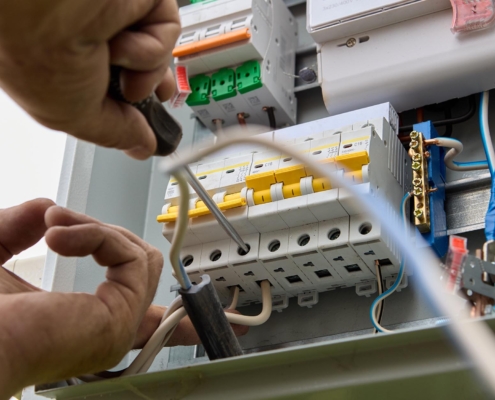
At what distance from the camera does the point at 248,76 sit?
62.3 inches

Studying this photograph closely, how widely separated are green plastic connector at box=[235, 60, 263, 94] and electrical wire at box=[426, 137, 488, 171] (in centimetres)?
42

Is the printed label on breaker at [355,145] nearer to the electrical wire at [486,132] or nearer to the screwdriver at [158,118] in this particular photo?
the electrical wire at [486,132]

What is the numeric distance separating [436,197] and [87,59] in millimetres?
783

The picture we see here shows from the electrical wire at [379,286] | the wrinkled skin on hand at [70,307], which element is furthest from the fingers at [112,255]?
the electrical wire at [379,286]

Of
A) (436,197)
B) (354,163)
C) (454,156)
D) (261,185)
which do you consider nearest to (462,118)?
(454,156)

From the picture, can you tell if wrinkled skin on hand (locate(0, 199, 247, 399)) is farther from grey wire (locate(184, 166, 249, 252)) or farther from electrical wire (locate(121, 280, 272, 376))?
grey wire (locate(184, 166, 249, 252))

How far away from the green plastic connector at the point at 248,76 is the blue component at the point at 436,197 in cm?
37

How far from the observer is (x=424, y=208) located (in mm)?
1274

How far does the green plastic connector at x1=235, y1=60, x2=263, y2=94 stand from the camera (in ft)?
5.15

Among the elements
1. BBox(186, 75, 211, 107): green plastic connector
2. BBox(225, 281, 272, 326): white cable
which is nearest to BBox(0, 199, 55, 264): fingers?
BBox(225, 281, 272, 326): white cable

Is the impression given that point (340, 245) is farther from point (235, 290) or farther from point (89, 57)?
point (89, 57)

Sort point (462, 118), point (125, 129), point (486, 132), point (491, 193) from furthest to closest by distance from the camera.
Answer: point (462, 118) → point (486, 132) → point (491, 193) → point (125, 129)

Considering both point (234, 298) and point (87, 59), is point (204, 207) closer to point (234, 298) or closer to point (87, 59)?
point (234, 298)

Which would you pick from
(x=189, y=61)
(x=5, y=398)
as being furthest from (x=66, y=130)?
(x=189, y=61)
